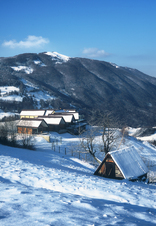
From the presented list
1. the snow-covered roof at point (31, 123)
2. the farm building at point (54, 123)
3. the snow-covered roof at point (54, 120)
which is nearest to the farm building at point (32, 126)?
the snow-covered roof at point (31, 123)

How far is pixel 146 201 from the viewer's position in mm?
8258

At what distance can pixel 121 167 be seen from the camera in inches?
563

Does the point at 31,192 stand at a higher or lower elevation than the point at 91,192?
higher

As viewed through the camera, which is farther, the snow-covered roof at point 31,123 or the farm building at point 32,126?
the snow-covered roof at point 31,123

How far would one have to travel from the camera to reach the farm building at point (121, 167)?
14344mm

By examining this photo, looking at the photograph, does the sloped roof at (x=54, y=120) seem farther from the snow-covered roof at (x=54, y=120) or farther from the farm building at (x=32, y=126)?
the farm building at (x=32, y=126)

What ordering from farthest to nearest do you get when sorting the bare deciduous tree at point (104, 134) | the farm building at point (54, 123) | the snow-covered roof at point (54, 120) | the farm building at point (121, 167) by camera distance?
the snow-covered roof at point (54, 120) → the farm building at point (54, 123) → the bare deciduous tree at point (104, 134) → the farm building at point (121, 167)

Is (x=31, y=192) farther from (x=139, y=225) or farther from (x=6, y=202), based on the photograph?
(x=139, y=225)

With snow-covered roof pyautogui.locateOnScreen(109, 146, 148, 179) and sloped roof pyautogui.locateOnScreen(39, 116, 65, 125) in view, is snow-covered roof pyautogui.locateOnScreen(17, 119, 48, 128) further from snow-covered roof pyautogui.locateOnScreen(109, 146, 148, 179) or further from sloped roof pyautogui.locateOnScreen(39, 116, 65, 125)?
snow-covered roof pyautogui.locateOnScreen(109, 146, 148, 179)

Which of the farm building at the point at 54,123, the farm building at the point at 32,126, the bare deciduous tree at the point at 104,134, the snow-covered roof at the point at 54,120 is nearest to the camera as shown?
the bare deciduous tree at the point at 104,134

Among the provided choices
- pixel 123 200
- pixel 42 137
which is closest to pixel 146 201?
pixel 123 200

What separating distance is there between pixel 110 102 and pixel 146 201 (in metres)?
178

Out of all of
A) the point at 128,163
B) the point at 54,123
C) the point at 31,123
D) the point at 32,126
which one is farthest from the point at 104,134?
the point at 54,123

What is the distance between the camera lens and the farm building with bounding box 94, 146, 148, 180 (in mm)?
14344
